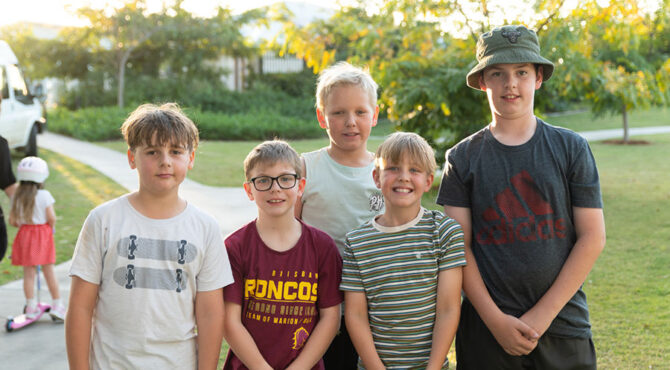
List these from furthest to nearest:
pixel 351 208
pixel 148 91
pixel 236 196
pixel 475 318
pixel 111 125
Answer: pixel 148 91, pixel 111 125, pixel 236 196, pixel 351 208, pixel 475 318

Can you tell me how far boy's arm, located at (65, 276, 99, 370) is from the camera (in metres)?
2.08

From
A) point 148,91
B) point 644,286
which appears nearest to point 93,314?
point 644,286

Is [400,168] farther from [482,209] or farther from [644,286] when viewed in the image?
[644,286]

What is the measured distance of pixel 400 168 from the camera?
2258mm

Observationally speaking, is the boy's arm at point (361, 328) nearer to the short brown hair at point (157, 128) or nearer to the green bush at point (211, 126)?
the short brown hair at point (157, 128)

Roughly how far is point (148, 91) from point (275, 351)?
24.8m

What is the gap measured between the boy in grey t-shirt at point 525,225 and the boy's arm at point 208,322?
873 mm

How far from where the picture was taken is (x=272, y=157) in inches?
89.3

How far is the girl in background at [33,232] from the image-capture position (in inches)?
176

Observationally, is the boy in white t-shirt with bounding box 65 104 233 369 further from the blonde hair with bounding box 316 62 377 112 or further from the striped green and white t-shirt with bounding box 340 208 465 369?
the blonde hair with bounding box 316 62 377 112

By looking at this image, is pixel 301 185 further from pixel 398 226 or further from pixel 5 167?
pixel 5 167

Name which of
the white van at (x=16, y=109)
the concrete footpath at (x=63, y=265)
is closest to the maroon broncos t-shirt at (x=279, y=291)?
the concrete footpath at (x=63, y=265)

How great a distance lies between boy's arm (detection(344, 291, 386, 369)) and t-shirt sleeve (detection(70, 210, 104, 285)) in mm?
853

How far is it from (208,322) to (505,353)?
1.04m
